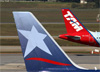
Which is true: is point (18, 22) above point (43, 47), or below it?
above

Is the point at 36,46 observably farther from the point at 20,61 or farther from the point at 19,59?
the point at 19,59

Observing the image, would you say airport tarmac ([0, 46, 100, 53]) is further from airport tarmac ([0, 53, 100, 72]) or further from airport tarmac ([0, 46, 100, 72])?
airport tarmac ([0, 53, 100, 72])

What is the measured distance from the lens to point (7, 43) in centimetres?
3325

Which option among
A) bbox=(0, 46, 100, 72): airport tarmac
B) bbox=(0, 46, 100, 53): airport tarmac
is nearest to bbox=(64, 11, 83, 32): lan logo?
bbox=(0, 46, 100, 72): airport tarmac

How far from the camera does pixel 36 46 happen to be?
10.5m

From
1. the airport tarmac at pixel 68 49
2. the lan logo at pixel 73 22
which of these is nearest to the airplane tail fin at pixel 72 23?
the lan logo at pixel 73 22

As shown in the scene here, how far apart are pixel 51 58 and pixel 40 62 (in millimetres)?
418

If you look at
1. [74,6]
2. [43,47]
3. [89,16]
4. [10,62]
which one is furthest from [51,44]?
[89,16]

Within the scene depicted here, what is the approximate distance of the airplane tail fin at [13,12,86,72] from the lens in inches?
408

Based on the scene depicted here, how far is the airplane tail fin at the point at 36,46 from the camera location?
10352mm

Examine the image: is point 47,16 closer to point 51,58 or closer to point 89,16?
point 89,16

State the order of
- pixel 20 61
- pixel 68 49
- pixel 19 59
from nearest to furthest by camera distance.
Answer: pixel 20 61 → pixel 19 59 → pixel 68 49

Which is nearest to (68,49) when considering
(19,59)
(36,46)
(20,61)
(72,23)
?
(72,23)

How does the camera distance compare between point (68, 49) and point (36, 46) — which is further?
point (68, 49)
